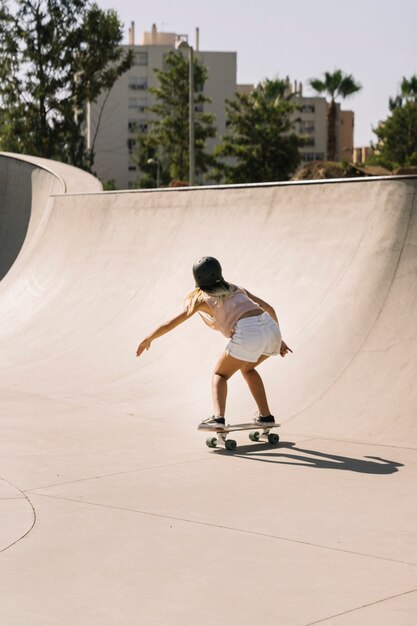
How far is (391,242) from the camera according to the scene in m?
8.05

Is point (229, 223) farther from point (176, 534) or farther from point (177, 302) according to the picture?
point (176, 534)

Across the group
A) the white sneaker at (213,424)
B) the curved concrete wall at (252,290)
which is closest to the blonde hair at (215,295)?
the white sneaker at (213,424)

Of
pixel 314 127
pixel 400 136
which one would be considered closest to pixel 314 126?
pixel 314 127

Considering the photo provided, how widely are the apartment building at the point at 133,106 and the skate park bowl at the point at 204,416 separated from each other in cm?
9823

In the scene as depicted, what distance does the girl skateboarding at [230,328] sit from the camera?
6465 millimetres

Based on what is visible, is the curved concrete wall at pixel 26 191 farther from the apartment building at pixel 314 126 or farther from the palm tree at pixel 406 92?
the apartment building at pixel 314 126

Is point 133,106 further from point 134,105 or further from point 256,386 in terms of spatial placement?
point 256,386

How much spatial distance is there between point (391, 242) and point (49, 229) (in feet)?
24.7

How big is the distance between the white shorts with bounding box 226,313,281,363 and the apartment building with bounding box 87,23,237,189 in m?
103

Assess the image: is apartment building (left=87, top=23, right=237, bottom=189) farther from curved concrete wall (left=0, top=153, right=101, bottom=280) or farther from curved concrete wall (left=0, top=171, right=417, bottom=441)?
curved concrete wall (left=0, top=171, right=417, bottom=441)

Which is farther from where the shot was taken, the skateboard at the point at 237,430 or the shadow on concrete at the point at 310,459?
the skateboard at the point at 237,430

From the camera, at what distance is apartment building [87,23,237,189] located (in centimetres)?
11000

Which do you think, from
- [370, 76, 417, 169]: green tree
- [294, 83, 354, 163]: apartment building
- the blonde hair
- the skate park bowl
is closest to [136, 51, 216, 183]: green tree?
[370, 76, 417, 169]: green tree

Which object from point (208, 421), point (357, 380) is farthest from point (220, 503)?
point (357, 380)
